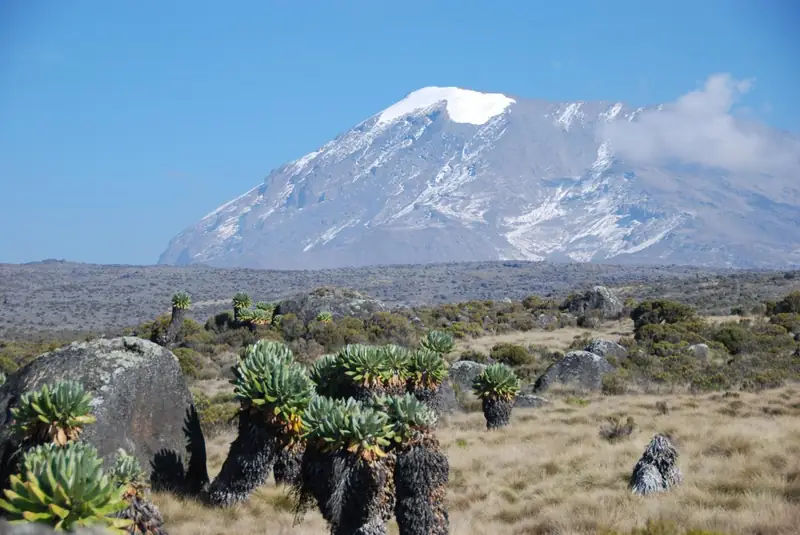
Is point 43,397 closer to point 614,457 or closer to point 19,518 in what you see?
point 19,518

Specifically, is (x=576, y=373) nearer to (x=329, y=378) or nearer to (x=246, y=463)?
(x=329, y=378)

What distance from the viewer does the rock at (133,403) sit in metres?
11.0

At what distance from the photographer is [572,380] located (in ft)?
85.1

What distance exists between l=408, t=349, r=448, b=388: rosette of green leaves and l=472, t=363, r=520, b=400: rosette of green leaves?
3.09 metres

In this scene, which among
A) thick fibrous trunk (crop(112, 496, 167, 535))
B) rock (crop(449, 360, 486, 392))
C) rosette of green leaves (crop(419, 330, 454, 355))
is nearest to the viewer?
thick fibrous trunk (crop(112, 496, 167, 535))

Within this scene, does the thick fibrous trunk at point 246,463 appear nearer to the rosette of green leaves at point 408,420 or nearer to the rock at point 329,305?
the rosette of green leaves at point 408,420

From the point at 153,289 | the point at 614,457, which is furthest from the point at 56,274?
the point at 614,457

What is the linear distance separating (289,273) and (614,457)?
5852 inches

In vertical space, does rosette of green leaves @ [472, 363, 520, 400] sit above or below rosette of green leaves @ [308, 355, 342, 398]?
below

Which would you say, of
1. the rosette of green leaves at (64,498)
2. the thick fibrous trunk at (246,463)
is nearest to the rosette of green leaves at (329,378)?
the thick fibrous trunk at (246,463)

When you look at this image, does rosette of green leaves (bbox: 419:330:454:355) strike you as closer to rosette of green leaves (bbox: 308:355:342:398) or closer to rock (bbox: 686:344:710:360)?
rosette of green leaves (bbox: 308:355:342:398)

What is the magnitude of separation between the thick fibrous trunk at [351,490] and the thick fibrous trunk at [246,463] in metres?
1.86

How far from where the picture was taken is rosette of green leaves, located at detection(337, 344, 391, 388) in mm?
13242

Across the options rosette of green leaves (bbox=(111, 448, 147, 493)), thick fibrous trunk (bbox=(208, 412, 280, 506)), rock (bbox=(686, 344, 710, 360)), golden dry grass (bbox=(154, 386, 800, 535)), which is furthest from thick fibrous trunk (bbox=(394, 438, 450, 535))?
rock (bbox=(686, 344, 710, 360))
